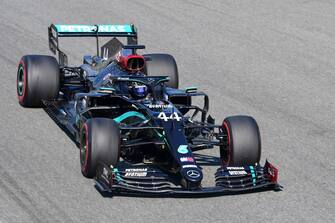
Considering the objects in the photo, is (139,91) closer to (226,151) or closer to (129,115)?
(129,115)

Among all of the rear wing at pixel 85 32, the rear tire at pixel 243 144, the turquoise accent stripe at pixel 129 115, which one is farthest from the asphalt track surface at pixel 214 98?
the rear wing at pixel 85 32

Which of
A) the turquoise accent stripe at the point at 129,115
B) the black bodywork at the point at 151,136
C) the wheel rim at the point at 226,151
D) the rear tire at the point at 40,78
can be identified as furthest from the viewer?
the rear tire at the point at 40,78

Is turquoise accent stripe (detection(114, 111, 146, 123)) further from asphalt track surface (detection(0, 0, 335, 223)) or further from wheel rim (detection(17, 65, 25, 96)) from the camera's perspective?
wheel rim (detection(17, 65, 25, 96))

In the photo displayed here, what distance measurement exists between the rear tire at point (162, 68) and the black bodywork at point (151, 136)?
88 cm

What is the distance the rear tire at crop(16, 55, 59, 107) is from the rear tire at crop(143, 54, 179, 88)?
160 cm

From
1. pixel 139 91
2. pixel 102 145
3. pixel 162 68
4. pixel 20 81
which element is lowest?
pixel 20 81

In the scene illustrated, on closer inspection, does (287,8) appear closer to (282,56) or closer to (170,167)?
(282,56)

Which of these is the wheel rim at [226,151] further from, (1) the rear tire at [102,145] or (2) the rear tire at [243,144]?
(1) the rear tire at [102,145]

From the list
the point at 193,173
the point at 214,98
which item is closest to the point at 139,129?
the point at 193,173

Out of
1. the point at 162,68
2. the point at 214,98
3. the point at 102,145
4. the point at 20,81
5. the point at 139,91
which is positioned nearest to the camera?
the point at 102,145

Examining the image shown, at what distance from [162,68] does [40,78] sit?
211cm

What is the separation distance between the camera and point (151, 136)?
13219 mm

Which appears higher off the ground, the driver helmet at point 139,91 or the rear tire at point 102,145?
the driver helmet at point 139,91

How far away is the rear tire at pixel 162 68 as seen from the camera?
53.0 feet
